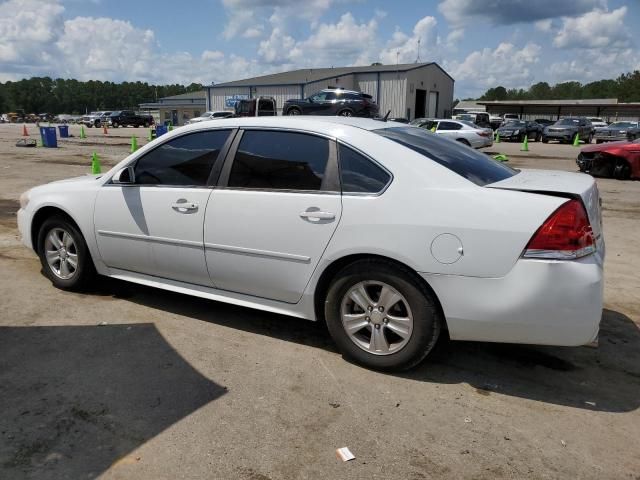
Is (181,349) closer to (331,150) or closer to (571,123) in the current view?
(331,150)

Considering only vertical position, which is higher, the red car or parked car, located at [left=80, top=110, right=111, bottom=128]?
parked car, located at [left=80, top=110, right=111, bottom=128]

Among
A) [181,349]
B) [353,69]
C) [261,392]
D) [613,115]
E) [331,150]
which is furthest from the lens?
[613,115]

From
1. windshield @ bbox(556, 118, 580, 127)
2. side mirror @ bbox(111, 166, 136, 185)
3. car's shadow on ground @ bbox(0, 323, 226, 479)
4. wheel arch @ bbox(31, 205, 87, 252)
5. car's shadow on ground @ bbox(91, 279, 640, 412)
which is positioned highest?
windshield @ bbox(556, 118, 580, 127)

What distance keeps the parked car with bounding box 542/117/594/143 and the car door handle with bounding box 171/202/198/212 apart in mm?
34454

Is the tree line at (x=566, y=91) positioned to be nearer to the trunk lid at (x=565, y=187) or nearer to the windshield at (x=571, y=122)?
the windshield at (x=571, y=122)

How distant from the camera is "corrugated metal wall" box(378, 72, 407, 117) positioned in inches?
1865

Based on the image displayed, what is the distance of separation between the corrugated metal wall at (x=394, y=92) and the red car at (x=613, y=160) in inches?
1329

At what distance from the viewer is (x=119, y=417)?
9.66ft

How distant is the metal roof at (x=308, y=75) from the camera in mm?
47812

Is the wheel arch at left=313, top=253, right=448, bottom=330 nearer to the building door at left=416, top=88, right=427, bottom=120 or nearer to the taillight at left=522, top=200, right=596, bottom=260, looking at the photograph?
the taillight at left=522, top=200, right=596, bottom=260

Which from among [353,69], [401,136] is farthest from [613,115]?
[401,136]

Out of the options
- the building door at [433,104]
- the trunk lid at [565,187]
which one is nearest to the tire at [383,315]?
the trunk lid at [565,187]

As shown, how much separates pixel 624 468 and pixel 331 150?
243cm

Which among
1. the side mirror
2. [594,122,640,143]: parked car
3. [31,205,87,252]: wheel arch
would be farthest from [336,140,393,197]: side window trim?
[594,122,640,143]: parked car
